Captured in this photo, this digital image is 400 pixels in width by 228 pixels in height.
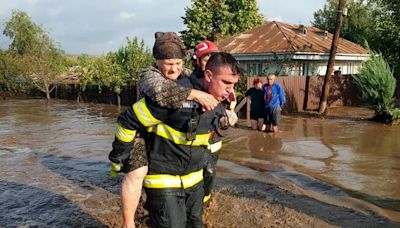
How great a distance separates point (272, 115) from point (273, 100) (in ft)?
1.43

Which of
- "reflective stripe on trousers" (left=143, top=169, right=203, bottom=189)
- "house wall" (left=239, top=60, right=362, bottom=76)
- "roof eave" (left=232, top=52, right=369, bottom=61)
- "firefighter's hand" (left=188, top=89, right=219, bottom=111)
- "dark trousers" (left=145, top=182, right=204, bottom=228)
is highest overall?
"roof eave" (left=232, top=52, right=369, bottom=61)

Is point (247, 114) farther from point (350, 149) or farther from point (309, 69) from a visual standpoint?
point (309, 69)

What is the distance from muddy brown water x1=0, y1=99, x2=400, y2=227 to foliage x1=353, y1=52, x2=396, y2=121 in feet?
2.73

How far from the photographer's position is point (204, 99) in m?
2.97

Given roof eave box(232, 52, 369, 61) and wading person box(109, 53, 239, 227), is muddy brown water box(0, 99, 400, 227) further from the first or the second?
roof eave box(232, 52, 369, 61)

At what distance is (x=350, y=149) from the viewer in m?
10.5

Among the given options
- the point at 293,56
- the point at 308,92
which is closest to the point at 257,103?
the point at 308,92

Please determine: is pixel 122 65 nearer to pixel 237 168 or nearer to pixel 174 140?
pixel 237 168

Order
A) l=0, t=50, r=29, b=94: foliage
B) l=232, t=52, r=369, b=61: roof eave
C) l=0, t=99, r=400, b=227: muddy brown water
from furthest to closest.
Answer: l=0, t=50, r=29, b=94: foliage, l=232, t=52, r=369, b=61: roof eave, l=0, t=99, r=400, b=227: muddy brown water

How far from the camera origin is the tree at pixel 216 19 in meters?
40.3

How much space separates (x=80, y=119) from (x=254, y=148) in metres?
9.60

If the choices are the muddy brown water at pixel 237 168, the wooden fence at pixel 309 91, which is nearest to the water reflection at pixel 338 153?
the muddy brown water at pixel 237 168

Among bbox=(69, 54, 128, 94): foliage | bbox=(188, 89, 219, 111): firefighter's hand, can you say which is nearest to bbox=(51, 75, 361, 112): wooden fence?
bbox=(69, 54, 128, 94): foliage

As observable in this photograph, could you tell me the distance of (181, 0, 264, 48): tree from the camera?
40344 mm
